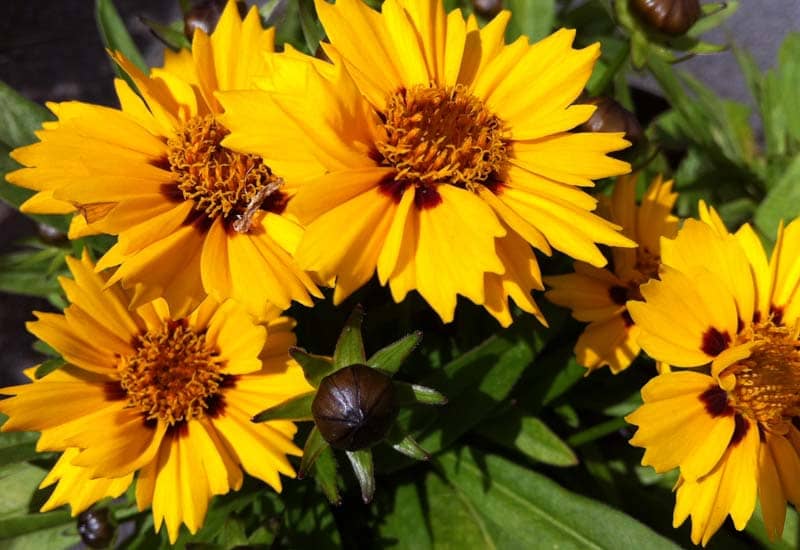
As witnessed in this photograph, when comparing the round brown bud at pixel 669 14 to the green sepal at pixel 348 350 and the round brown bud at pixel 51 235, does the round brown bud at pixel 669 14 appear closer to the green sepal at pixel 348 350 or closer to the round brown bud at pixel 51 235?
the green sepal at pixel 348 350

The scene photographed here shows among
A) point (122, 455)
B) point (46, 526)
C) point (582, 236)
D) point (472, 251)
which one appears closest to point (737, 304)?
point (582, 236)

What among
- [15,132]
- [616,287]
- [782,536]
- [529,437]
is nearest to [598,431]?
[529,437]

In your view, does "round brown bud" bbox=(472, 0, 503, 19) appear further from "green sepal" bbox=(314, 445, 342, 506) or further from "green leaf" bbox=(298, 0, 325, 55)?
"green sepal" bbox=(314, 445, 342, 506)

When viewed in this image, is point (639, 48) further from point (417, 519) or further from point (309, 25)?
point (417, 519)

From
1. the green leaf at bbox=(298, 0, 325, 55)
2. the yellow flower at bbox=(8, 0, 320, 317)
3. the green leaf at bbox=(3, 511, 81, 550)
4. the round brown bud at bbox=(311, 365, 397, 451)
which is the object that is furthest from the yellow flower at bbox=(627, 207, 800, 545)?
the green leaf at bbox=(3, 511, 81, 550)

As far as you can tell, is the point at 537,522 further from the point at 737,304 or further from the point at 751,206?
the point at 751,206

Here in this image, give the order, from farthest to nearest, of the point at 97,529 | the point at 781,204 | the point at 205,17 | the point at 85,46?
1. the point at 85,46
2. the point at 781,204
3. the point at 205,17
4. the point at 97,529
